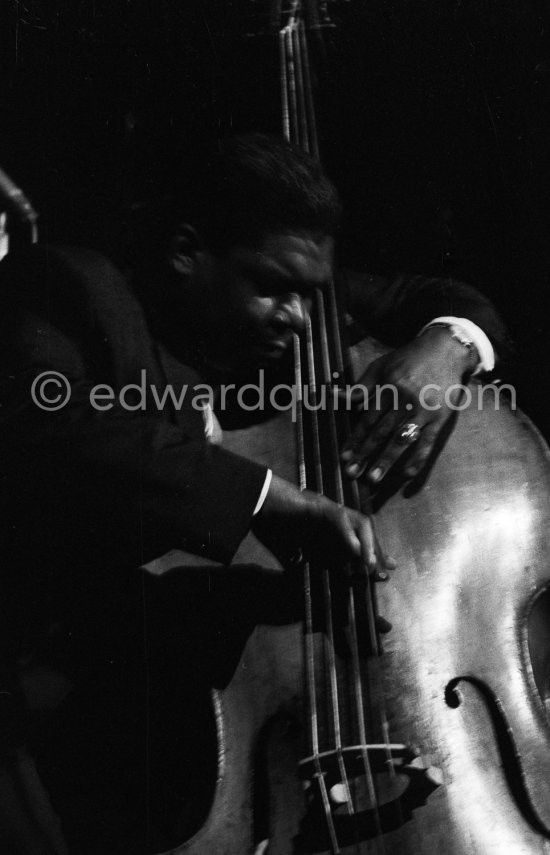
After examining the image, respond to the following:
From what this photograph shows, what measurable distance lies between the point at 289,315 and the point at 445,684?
47 centimetres

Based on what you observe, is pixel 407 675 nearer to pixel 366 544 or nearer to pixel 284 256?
pixel 366 544

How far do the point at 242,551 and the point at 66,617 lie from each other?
9.0 inches

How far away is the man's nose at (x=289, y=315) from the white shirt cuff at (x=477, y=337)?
0.18m

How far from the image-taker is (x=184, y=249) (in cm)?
100

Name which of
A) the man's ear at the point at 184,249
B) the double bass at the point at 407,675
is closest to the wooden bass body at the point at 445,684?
the double bass at the point at 407,675

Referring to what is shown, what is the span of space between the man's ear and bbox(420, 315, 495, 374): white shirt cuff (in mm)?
320

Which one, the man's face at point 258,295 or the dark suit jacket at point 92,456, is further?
the man's face at point 258,295

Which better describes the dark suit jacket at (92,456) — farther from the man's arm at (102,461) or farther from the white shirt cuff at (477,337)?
the white shirt cuff at (477,337)

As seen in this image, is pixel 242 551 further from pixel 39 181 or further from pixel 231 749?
pixel 39 181

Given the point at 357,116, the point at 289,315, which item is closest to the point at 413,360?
the point at 289,315

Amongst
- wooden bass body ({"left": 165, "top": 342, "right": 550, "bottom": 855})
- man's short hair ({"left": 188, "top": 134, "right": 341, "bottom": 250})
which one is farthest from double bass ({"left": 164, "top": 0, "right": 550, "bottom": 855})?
man's short hair ({"left": 188, "top": 134, "right": 341, "bottom": 250})

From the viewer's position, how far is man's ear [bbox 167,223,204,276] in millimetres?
998

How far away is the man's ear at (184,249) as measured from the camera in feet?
3.27

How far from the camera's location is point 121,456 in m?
0.83
